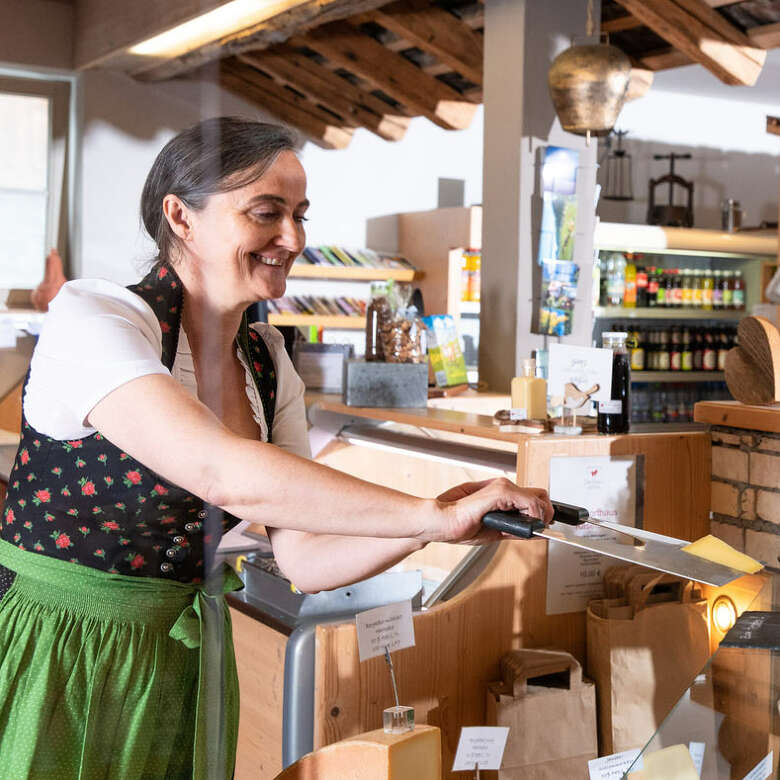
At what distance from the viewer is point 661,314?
5465 millimetres

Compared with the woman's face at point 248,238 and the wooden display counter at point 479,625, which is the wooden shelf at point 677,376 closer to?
the wooden display counter at point 479,625

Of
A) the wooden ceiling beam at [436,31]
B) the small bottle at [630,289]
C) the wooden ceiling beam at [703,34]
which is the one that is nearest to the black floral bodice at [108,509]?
the wooden ceiling beam at [703,34]

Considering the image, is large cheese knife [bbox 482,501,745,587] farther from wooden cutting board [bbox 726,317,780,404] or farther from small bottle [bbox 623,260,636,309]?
small bottle [bbox 623,260,636,309]

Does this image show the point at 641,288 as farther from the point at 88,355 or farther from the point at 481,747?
the point at 88,355

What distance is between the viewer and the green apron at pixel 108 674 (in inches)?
37.0

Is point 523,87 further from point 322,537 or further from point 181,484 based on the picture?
point 181,484

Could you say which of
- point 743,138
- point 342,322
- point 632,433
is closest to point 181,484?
point 632,433

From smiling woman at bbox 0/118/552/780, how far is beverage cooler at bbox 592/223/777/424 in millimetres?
4426

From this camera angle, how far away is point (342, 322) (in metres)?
5.68

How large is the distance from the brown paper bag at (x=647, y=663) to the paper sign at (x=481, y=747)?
0.73 feet

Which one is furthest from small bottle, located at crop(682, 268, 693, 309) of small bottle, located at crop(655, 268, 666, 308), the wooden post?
the wooden post

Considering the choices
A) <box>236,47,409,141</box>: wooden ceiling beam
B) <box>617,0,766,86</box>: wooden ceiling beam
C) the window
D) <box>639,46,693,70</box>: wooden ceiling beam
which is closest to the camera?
the window

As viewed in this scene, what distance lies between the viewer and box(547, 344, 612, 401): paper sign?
1.83 m

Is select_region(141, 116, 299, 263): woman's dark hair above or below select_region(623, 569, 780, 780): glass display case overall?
above
